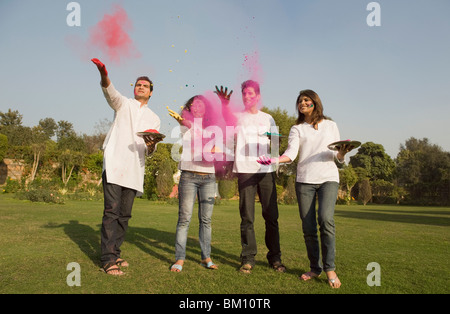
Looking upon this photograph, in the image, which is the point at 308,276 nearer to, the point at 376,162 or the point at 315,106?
the point at 315,106

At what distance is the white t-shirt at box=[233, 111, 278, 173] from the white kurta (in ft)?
4.15

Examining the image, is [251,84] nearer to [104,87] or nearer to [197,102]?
[197,102]

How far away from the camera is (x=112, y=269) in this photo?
357cm

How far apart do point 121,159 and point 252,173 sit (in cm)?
170

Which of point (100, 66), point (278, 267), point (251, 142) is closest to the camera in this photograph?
point (100, 66)

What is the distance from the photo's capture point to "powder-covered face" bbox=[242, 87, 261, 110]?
426 centimetres

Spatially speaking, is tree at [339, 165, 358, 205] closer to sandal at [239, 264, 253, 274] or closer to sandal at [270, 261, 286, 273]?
sandal at [270, 261, 286, 273]

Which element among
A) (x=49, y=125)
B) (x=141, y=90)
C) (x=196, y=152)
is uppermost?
(x=49, y=125)

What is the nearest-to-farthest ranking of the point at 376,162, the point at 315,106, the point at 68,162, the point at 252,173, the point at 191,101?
the point at 315,106 < the point at 252,173 < the point at 191,101 < the point at 68,162 < the point at 376,162

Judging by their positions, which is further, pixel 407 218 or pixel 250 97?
pixel 407 218

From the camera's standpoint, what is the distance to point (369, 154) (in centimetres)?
4997

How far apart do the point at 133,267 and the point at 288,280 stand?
192cm

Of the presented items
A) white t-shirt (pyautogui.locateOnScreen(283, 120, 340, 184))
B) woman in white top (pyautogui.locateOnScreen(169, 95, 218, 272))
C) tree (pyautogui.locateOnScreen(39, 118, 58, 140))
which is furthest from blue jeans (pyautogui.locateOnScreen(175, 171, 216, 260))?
tree (pyautogui.locateOnScreen(39, 118, 58, 140))

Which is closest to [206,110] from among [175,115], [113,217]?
[175,115]
